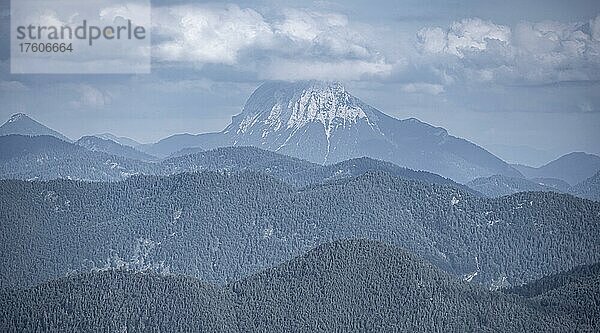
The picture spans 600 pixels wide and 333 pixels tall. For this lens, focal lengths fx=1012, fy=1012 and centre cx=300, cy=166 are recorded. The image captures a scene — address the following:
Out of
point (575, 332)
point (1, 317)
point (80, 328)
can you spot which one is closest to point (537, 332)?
point (575, 332)

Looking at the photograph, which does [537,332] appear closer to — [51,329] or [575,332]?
[575,332]

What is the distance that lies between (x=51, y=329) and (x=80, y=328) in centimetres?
560

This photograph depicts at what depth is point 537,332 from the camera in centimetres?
19850

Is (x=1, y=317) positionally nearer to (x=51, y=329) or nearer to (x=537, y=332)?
(x=51, y=329)

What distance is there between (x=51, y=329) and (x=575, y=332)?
102108mm

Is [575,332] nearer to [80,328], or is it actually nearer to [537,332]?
[537,332]

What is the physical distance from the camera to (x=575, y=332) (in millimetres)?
196750

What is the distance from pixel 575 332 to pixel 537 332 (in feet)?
23.6

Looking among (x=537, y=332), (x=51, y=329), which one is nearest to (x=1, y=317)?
(x=51, y=329)

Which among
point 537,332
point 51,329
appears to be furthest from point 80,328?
point 537,332

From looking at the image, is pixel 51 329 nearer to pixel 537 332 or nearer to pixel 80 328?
pixel 80 328

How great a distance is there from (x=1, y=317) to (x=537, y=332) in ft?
345

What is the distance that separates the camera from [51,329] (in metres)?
198

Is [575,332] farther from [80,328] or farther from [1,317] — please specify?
[1,317]
